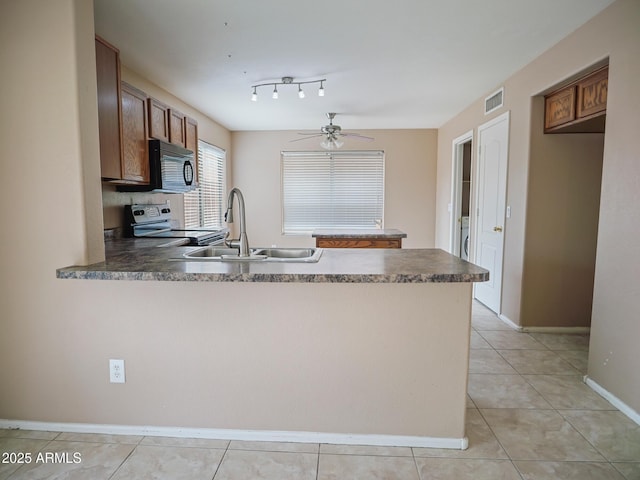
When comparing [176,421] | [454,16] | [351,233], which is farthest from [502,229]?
[176,421]

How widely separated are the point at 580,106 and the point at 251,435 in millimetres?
3082

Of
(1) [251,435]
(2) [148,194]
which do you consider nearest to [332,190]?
(2) [148,194]

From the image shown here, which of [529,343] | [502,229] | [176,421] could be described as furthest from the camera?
[502,229]

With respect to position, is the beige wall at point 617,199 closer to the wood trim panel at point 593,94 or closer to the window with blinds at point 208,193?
the wood trim panel at point 593,94

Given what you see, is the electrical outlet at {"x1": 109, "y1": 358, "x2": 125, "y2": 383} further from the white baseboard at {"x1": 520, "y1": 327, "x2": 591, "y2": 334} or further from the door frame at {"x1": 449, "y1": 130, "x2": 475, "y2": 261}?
the door frame at {"x1": 449, "y1": 130, "x2": 475, "y2": 261}

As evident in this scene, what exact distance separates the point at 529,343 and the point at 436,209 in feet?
10.6

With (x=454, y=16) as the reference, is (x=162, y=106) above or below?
below

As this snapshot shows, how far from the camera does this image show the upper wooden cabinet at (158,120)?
3014mm

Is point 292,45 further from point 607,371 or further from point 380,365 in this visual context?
point 607,371

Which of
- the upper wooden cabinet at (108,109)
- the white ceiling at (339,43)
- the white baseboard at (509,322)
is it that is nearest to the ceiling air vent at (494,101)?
the white ceiling at (339,43)

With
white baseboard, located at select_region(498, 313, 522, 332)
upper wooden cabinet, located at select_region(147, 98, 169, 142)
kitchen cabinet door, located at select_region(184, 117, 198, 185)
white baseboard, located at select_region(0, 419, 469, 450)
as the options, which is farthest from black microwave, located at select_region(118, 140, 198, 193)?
white baseboard, located at select_region(498, 313, 522, 332)

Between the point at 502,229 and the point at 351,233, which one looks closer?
the point at 502,229

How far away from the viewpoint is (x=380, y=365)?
1.80m

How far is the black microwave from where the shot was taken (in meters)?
2.99
